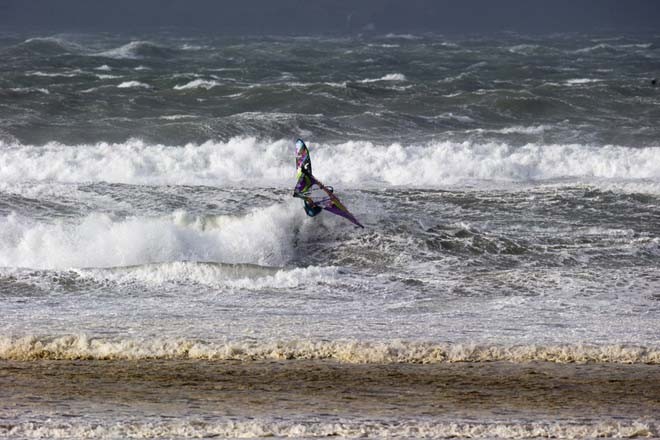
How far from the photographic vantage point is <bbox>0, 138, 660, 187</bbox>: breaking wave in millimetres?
21984

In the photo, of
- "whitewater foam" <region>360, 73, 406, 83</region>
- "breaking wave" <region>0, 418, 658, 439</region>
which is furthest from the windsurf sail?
"whitewater foam" <region>360, 73, 406, 83</region>

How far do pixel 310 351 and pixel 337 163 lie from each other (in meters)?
13.3

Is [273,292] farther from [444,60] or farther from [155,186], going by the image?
[444,60]

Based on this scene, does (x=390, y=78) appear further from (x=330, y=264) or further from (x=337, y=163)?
(x=330, y=264)

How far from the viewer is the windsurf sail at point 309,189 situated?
16.0m

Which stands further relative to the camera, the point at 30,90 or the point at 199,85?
the point at 199,85

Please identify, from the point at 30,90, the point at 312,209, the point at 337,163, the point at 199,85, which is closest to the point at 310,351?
the point at 312,209

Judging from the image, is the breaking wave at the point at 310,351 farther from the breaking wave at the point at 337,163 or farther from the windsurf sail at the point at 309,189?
the breaking wave at the point at 337,163

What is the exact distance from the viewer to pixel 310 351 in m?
10.5

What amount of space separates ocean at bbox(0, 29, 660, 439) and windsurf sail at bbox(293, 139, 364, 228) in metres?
0.25

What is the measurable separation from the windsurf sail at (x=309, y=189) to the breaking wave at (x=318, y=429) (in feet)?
25.6

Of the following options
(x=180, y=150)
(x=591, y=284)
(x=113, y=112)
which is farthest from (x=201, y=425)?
(x=113, y=112)

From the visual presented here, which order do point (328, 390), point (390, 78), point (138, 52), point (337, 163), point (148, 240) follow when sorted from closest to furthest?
1. point (328, 390)
2. point (148, 240)
3. point (337, 163)
4. point (390, 78)
5. point (138, 52)

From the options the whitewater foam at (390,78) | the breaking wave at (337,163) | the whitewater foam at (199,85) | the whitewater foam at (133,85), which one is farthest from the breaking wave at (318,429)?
the whitewater foam at (390,78)
